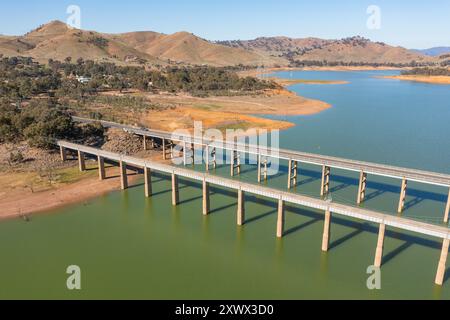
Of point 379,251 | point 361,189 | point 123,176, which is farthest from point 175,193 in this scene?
point 379,251

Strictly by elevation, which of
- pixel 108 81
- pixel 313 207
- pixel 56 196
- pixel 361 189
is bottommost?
pixel 56 196

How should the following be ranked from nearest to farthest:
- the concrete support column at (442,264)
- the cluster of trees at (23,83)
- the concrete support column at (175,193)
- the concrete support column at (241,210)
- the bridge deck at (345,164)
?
the concrete support column at (442,264), the concrete support column at (241,210), the bridge deck at (345,164), the concrete support column at (175,193), the cluster of trees at (23,83)

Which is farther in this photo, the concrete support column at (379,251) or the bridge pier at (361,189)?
the bridge pier at (361,189)

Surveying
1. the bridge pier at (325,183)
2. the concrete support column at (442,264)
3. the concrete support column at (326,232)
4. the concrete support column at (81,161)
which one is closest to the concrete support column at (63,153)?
the concrete support column at (81,161)

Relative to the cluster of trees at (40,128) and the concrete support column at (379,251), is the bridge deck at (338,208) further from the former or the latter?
the cluster of trees at (40,128)

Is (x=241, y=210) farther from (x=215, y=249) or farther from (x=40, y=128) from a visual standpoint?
(x=40, y=128)

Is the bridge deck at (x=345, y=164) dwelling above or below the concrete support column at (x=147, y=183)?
above
